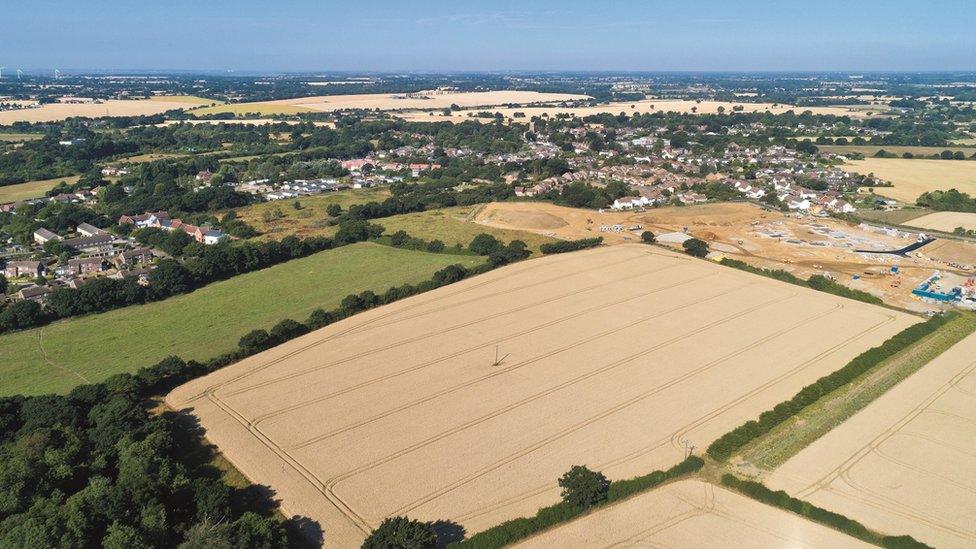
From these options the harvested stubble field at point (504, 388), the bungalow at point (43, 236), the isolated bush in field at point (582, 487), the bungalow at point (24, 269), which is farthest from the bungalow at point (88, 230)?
the isolated bush in field at point (582, 487)

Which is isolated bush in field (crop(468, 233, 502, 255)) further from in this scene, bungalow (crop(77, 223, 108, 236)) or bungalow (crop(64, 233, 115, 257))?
bungalow (crop(77, 223, 108, 236))

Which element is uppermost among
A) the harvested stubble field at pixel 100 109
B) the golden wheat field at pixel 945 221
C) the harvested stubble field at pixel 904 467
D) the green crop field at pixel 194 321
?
the harvested stubble field at pixel 100 109

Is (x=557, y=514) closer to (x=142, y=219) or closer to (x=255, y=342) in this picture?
(x=255, y=342)

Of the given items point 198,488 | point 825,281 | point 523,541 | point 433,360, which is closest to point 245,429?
point 198,488

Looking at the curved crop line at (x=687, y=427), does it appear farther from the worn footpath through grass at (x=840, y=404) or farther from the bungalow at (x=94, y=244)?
the bungalow at (x=94, y=244)

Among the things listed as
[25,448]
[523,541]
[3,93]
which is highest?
[3,93]

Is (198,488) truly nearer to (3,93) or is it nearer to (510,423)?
(510,423)
